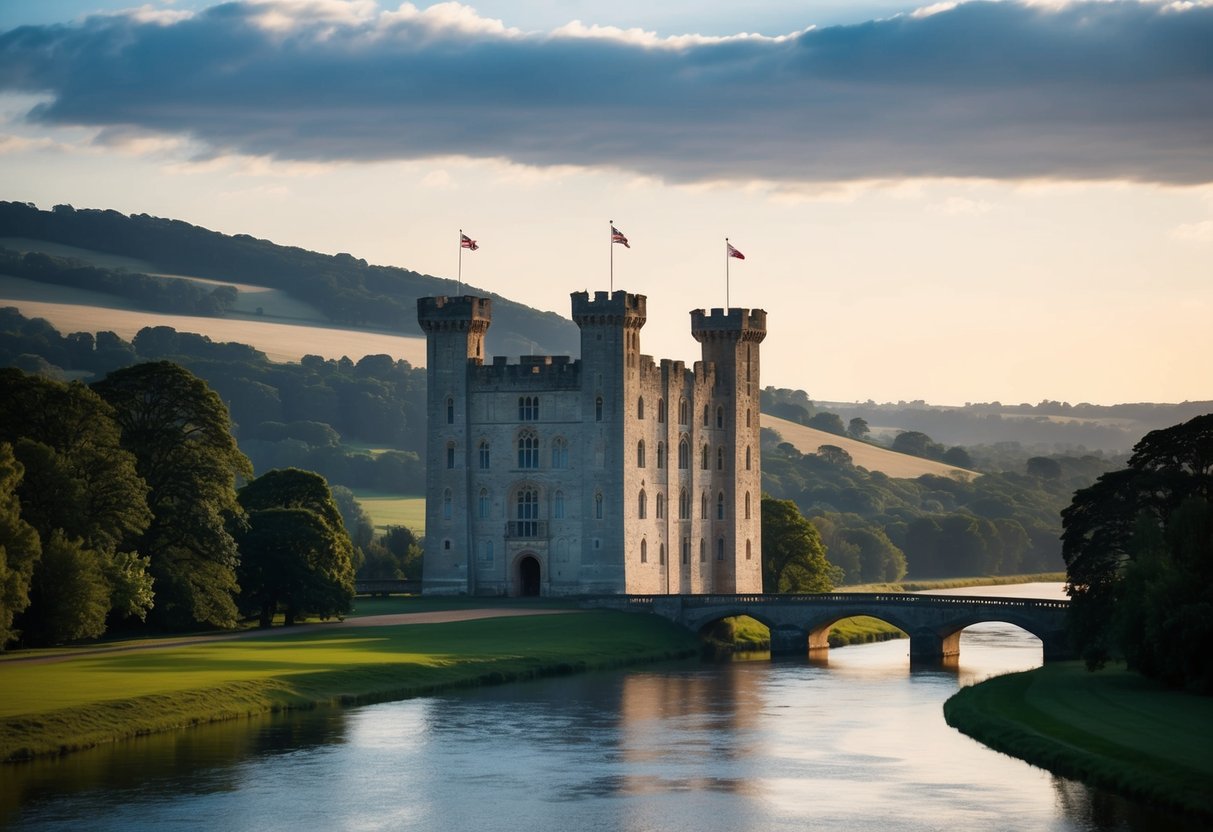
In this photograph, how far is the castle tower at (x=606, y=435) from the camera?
142 metres

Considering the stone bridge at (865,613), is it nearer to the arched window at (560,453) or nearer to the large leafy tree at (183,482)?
the arched window at (560,453)

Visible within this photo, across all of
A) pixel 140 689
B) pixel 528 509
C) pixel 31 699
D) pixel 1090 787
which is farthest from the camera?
pixel 528 509

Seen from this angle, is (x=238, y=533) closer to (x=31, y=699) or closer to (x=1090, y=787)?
(x=31, y=699)

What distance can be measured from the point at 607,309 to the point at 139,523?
47597 mm

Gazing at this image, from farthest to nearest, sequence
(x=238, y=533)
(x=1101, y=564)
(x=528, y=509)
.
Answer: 1. (x=528, y=509)
2. (x=238, y=533)
3. (x=1101, y=564)

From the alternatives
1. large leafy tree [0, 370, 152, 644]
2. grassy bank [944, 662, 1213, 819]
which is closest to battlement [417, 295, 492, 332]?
large leafy tree [0, 370, 152, 644]

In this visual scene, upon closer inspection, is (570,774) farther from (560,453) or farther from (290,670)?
(560,453)

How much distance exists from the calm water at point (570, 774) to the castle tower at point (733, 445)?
5588cm

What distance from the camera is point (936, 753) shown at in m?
79.2

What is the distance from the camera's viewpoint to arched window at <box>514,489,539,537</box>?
14488 centimetres

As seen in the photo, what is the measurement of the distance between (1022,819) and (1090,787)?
6.17 m

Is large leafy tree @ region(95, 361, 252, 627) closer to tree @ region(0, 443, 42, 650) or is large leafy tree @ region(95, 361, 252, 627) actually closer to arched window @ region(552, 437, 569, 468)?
tree @ region(0, 443, 42, 650)

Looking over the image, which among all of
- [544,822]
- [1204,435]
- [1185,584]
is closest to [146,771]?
[544,822]

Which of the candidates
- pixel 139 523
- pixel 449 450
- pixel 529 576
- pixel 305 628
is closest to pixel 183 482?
pixel 139 523
